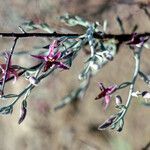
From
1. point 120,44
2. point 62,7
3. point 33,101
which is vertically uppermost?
point 62,7

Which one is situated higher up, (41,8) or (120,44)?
(41,8)

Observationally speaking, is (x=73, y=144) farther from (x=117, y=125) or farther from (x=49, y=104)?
(x=117, y=125)

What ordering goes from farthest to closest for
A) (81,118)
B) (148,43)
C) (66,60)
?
(81,118) → (148,43) → (66,60)

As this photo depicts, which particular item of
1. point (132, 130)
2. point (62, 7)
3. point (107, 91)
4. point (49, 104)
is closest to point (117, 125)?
point (107, 91)

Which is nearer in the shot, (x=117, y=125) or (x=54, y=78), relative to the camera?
(x=117, y=125)

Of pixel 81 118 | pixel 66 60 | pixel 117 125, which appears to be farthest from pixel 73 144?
pixel 66 60

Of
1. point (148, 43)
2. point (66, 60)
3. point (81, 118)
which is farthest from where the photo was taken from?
point (81, 118)
